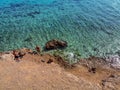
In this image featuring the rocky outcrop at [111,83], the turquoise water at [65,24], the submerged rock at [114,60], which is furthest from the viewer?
the turquoise water at [65,24]

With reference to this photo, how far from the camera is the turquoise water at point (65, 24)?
91.3 ft

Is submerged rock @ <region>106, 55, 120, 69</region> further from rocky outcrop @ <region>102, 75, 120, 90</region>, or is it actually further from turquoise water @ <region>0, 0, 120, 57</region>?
rocky outcrop @ <region>102, 75, 120, 90</region>

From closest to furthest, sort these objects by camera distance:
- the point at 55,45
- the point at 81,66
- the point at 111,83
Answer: the point at 111,83
the point at 81,66
the point at 55,45

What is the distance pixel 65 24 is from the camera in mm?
33500

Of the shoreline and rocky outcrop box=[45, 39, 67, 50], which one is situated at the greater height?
rocky outcrop box=[45, 39, 67, 50]

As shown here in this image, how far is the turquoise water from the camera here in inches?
1096

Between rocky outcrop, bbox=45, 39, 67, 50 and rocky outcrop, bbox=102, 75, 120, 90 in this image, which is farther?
rocky outcrop, bbox=45, 39, 67, 50

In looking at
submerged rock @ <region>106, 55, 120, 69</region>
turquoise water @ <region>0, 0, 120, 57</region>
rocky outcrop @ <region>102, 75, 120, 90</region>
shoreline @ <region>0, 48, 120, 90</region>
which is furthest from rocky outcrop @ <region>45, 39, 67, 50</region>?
rocky outcrop @ <region>102, 75, 120, 90</region>

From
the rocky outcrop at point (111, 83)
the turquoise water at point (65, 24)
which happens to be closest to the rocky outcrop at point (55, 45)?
the turquoise water at point (65, 24)

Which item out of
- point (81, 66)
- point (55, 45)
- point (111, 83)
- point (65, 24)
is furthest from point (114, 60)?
point (65, 24)

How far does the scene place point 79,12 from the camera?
3784 cm

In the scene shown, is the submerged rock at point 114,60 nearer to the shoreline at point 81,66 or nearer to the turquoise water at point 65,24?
the shoreline at point 81,66

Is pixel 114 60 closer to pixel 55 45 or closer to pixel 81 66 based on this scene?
pixel 81 66

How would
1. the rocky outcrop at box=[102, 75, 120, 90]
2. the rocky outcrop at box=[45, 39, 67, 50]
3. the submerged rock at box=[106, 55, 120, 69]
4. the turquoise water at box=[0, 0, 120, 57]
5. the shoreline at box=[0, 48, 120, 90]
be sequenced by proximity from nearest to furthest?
the rocky outcrop at box=[102, 75, 120, 90]
the shoreline at box=[0, 48, 120, 90]
the submerged rock at box=[106, 55, 120, 69]
the rocky outcrop at box=[45, 39, 67, 50]
the turquoise water at box=[0, 0, 120, 57]
